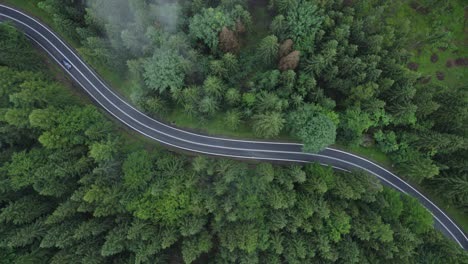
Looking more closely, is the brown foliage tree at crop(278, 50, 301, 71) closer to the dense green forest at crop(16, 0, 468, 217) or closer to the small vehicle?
the dense green forest at crop(16, 0, 468, 217)

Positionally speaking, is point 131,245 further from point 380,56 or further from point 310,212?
point 380,56

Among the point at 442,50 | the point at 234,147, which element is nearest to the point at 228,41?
the point at 234,147

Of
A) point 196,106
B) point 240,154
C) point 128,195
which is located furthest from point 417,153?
point 128,195

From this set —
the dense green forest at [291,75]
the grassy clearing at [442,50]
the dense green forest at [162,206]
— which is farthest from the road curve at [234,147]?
the grassy clearing at [442,50]

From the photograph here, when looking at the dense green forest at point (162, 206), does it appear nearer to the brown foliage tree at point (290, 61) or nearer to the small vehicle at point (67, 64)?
the small vehicle at point (67, 64)

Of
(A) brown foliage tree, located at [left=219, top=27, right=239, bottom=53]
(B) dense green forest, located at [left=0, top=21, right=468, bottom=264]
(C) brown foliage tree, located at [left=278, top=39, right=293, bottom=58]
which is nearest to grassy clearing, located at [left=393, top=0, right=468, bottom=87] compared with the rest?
(C) brown foliage tree, located at [left=278, top=39, right=293, bottom=58]

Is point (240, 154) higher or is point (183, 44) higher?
point (183, 44)
